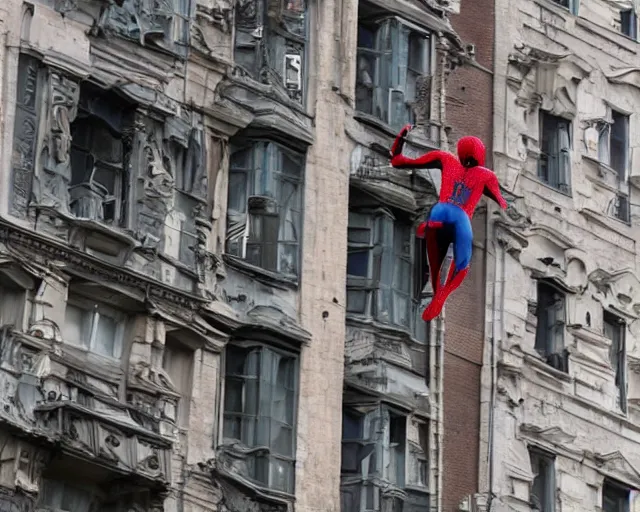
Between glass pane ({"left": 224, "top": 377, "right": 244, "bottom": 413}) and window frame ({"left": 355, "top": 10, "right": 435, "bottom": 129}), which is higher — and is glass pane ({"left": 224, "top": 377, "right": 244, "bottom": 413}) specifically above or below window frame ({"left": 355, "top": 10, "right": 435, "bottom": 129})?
below

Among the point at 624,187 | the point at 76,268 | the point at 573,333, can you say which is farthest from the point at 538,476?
the point at 76,268

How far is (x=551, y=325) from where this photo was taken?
55.2 metres

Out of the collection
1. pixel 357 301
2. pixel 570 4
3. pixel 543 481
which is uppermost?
pixel 570 4

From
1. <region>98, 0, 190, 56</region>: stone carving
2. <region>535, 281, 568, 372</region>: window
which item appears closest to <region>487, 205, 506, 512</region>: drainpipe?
<region>535, 281, 568, 372</region>: window

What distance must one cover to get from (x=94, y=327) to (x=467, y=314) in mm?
8625

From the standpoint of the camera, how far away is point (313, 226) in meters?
50.2

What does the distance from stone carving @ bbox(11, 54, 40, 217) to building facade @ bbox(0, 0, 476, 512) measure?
0.03 m

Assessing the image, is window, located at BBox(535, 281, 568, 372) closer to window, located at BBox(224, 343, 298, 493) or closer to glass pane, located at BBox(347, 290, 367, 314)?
glass pane, located at BBox(347, 290, 367, 314)

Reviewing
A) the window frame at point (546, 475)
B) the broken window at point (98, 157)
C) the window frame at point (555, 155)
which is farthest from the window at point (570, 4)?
the broken window at point (98, 157)

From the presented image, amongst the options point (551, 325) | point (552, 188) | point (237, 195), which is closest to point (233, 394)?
point (237, 195)

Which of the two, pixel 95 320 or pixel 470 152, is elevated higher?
pixel 470 152

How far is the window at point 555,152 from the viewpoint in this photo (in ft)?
185

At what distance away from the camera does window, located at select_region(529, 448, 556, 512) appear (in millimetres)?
53656

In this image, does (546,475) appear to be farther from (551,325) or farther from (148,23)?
(148,23)
